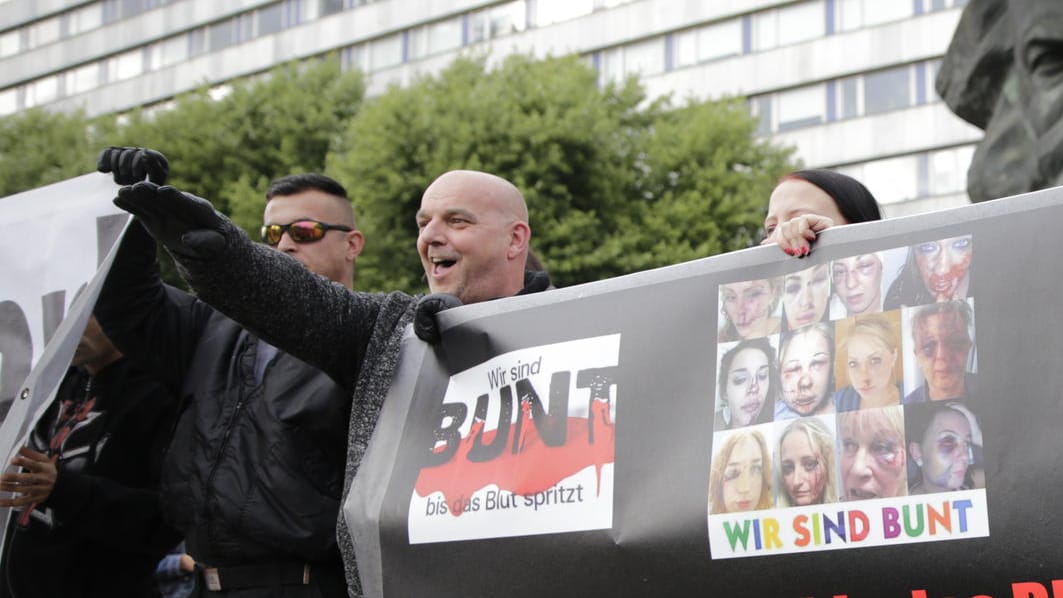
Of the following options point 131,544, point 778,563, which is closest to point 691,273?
point 778,563

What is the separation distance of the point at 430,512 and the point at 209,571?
0.81 metres

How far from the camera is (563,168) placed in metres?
17.1

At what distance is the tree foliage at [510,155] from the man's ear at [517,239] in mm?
12708

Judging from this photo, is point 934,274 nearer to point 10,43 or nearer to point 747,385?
point 747,385

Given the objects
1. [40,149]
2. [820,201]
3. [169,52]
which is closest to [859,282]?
[820,201]

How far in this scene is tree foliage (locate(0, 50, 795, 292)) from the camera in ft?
55.1

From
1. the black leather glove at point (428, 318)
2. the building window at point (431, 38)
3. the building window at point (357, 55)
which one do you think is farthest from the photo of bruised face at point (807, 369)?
the building window at point (357, 55)

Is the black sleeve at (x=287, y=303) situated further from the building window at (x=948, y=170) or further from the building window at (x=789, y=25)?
the building window at (x=789, y=25)

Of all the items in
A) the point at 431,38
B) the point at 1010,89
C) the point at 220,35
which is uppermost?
the point at 220,35

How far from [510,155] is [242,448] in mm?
14310

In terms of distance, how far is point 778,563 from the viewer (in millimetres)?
2020

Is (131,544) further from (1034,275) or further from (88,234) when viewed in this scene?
(1034,275)

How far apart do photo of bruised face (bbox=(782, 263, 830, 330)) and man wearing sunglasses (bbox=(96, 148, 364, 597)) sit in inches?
37.8

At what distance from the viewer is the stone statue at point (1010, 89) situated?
667cm
